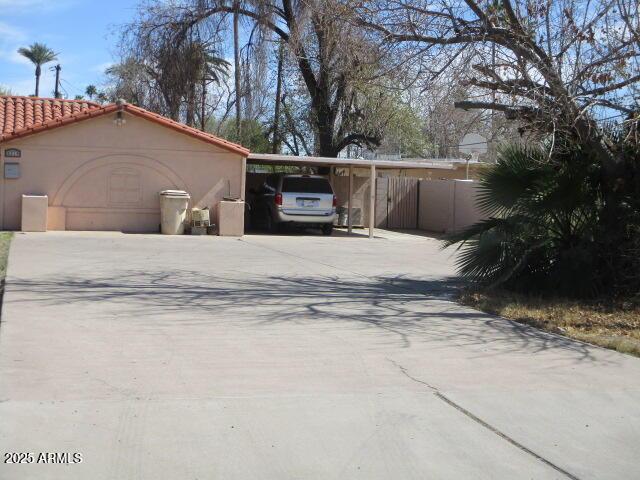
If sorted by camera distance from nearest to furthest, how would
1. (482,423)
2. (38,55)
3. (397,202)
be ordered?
(482,423) < (397,202) < (38,55)

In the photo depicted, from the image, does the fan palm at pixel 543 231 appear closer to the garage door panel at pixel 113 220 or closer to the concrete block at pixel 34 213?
the garage door panel at pixel 113 220

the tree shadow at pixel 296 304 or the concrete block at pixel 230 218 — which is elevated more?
the concrete block at pixel 230 218

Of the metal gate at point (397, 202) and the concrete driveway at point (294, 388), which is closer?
the concrete driveway at point (294, 388)

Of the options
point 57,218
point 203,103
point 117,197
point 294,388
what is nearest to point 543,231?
point 294,388

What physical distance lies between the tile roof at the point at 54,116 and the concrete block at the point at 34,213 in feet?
5.79

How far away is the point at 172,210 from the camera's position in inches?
842

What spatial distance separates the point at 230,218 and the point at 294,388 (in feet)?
50.9

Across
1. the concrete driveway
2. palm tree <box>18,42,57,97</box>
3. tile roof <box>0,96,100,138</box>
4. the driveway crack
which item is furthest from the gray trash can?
palm tree <box>18,42,57,97</box>

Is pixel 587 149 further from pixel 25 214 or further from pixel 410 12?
pixel 25 214

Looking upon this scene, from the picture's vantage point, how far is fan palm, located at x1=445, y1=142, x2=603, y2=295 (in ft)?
39.1

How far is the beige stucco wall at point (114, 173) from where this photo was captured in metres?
21.1

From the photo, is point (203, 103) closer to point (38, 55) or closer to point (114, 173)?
point (114, 173)

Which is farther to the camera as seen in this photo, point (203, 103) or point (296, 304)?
point (203, 103)

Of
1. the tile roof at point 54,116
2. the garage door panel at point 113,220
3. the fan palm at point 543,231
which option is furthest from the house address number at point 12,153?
the fan palm at point 543,231
